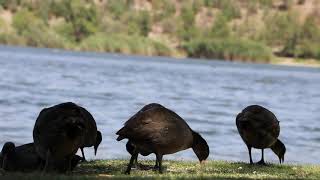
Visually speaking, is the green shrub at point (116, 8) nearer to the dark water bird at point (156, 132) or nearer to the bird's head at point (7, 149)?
the bird's head at point (7, 149)

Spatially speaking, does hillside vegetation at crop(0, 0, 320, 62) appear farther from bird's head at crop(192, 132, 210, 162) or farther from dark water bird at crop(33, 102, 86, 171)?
dark water bird at crop(33, 102, 86, 171)

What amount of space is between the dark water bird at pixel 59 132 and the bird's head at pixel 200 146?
230cm

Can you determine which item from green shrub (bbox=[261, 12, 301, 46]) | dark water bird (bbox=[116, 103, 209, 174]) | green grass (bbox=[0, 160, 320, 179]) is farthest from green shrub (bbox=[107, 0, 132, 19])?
dark water bird (bbox=[116, 103, 209, 174])

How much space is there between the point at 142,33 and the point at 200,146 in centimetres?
17257

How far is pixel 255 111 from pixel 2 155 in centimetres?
543

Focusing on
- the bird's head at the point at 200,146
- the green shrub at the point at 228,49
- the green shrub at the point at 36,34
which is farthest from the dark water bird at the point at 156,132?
the green shrub at the point at 228,49

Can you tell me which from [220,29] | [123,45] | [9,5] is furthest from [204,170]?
[9,5]

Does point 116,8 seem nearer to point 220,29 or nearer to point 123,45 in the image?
point 220,29

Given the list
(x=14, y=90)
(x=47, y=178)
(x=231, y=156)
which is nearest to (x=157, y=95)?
(x=14, y=90)

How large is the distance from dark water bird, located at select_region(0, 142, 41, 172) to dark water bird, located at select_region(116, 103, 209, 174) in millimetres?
1839

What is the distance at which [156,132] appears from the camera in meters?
13.7

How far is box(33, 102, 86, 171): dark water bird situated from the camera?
43.3ft

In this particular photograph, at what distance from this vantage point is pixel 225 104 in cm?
4512

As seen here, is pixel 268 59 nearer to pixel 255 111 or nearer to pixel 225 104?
pixel 225 104
